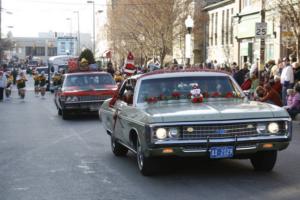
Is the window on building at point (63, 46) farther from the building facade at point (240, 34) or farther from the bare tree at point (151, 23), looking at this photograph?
the building facade at point (240, 34)

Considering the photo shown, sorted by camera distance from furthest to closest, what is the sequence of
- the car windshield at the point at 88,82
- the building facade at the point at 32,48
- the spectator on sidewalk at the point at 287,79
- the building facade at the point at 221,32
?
the building facade at the point at 32,48 → the building facade at the point at 221,32 → the car windshield at the point at 88,82 → the spectator on sidewalk at the point at 287,79

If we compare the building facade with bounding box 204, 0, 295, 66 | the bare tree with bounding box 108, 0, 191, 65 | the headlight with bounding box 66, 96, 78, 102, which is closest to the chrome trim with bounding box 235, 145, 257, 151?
the headlight with bounding box 66, 96, 78, 102

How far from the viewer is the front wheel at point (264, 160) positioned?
31.1 feet

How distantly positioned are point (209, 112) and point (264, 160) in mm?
1407

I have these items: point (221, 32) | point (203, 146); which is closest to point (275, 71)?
point (203, 146)


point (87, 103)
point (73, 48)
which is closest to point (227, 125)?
point (87, 103)

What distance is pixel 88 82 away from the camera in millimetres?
21219

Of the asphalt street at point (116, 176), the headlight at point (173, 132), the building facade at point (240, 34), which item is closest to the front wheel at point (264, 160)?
the asphalt street at point (116, 176)

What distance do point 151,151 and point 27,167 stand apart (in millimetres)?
2842

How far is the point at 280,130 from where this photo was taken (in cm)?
896

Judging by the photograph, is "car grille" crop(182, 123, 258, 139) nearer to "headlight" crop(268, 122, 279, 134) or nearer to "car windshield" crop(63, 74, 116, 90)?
"headlight" crop(268, 122, 279, 134)

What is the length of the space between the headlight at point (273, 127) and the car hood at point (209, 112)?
11cm

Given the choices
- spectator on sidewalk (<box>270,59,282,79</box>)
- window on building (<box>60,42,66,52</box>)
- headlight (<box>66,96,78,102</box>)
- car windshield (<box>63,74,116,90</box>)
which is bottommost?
headlight (<box>66,96,78,102</box>)

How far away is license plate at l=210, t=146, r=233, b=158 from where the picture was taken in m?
8.67
